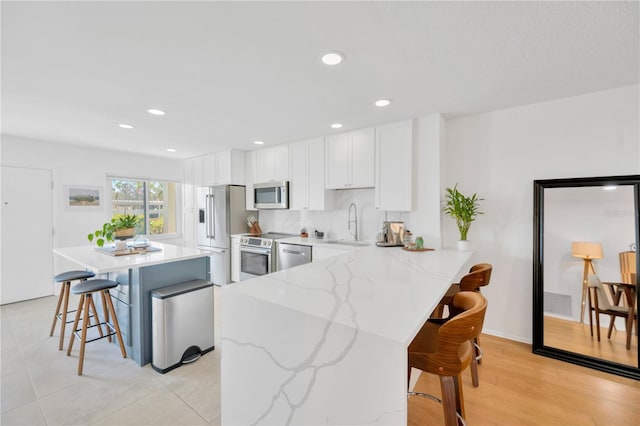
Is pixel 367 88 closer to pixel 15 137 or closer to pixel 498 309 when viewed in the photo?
pixel 498 309

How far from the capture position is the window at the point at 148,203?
5023mm

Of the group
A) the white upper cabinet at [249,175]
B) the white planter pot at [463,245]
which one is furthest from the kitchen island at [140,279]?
the white planter pot at [463,245]

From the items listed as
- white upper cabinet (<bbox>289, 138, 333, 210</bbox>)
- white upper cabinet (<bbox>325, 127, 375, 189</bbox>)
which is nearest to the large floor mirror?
white upper cabinet (<bbox>325, 127, 375, 189</bbox>)

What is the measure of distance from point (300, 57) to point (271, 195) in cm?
287

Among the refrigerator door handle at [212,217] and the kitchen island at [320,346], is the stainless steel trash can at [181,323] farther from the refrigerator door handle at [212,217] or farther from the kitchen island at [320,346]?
the refrigerator door handle at [212,217]

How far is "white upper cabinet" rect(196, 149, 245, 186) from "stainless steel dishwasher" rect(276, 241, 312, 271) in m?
1.60

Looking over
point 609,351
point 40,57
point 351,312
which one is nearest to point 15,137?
point 40,57

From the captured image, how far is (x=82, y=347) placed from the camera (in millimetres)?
2229

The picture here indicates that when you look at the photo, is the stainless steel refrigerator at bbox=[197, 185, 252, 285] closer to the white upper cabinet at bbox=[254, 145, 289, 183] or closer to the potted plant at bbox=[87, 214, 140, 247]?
the white upper cabinet at bbox=[254, 145, 289, 183]

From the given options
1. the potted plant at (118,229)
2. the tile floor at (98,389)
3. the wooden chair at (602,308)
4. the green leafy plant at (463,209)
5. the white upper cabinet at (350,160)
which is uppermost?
the white upper cabinet at (350,160)

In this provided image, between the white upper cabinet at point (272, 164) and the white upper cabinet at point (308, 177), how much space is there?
5.6 inches

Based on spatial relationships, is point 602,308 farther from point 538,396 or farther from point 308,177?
point 308,177

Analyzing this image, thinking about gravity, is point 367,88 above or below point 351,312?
above

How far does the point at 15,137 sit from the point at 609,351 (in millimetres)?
7407
